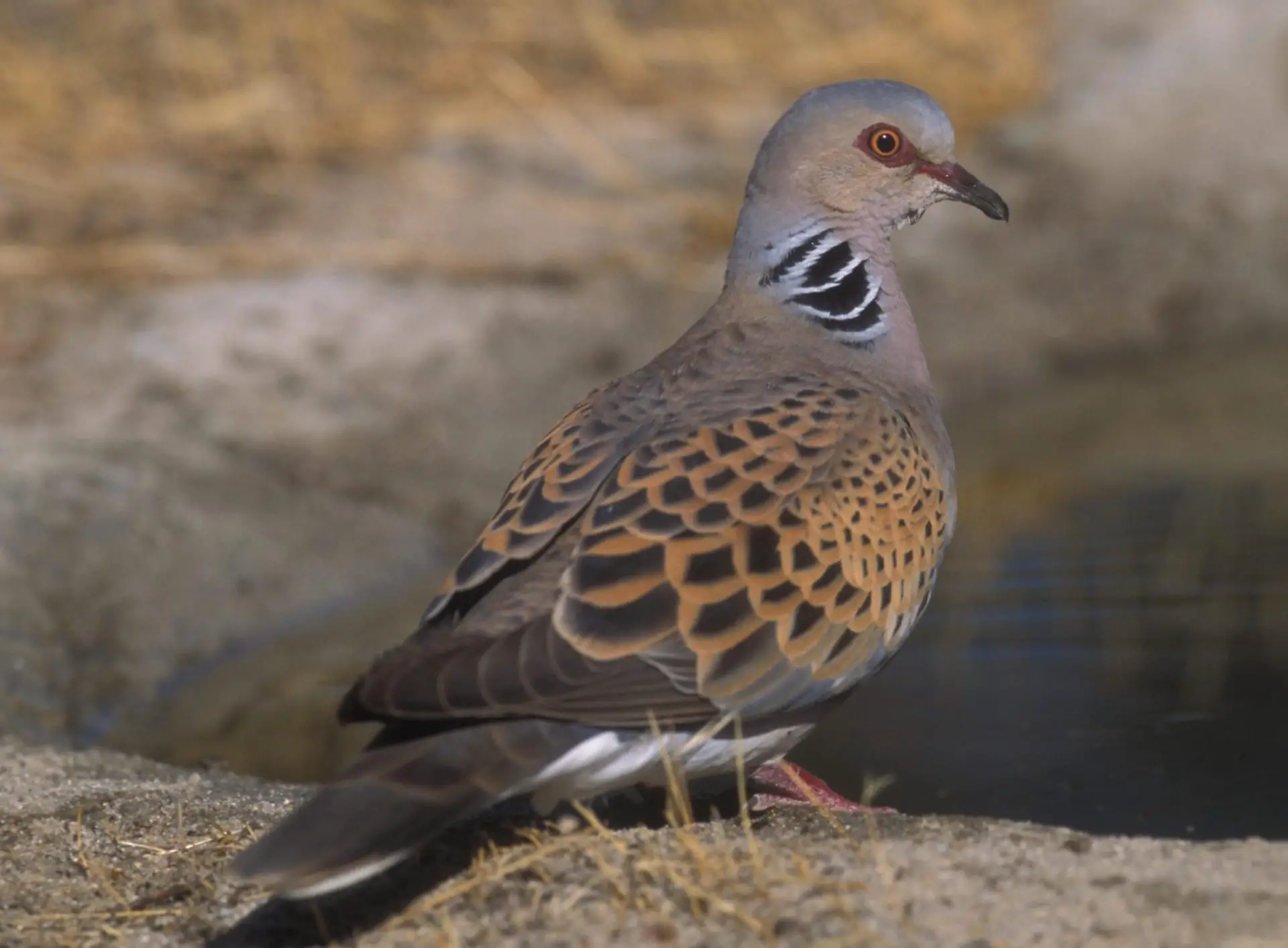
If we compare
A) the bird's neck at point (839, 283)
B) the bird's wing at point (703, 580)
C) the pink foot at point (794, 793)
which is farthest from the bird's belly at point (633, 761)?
the bird's neck at point (839, 283)

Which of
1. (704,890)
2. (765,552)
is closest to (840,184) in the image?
(765,552)

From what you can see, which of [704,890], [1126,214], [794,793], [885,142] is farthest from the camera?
[1126,214]

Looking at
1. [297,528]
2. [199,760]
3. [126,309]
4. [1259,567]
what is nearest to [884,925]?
[199,760]

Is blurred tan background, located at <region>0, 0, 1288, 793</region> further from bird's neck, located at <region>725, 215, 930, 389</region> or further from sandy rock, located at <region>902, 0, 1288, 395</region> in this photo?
bird's neck, located at <region>725, 215, 930, 389</region>

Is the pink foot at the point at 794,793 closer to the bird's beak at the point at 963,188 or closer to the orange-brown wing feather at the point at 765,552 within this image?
the orange-brown wing feather at the point at 765,552

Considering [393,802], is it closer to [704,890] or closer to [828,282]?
[704,890]

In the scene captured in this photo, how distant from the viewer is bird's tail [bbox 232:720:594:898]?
3072mm

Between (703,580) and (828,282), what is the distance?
1.14 meters

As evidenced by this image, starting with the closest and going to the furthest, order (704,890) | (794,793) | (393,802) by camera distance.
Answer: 1. (393,802)
2. (704,890)
3. (794,793)

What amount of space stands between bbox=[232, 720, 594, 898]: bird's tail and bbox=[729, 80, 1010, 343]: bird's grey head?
1.55 meters

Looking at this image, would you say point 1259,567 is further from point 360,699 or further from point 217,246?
point 217,246

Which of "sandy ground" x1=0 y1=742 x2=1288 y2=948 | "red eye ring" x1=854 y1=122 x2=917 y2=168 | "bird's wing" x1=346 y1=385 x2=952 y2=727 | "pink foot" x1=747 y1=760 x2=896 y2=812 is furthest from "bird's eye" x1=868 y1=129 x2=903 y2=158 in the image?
"sandy ground" x1=0 y1=742 x2=1288 y2=948

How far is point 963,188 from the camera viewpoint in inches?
187

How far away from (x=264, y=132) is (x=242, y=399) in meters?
2.56
